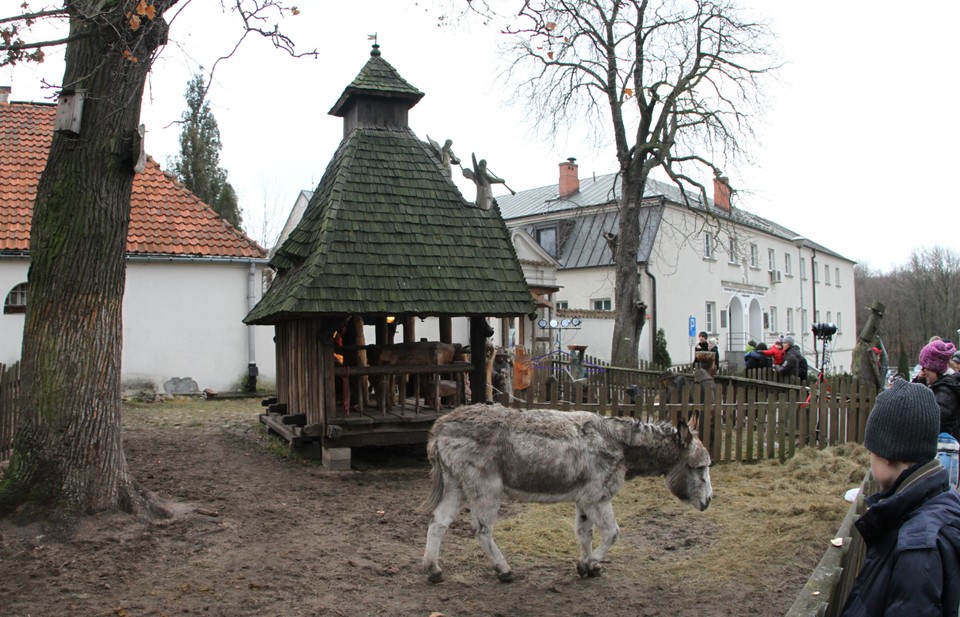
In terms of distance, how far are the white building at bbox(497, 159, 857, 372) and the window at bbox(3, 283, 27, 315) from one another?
1826 centimetres

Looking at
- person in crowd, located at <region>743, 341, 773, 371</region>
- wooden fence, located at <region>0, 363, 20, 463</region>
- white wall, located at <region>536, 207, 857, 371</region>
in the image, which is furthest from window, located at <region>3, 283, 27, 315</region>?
white wall, located at <region>536, 207, 857, 371</region>

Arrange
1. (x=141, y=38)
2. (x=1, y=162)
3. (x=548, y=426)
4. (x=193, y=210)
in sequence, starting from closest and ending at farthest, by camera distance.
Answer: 1. (x=548, y=426)
2. (x=141, y=38)
3. (x=1, y=162)
4. (x=193, y=210)

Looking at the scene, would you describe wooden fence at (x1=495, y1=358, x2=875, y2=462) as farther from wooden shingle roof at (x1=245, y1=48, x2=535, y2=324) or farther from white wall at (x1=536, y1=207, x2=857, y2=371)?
white wall at (x1=536, y1=207, x2=857, y2=371)

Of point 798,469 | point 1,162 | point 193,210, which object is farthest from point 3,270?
point 798,469

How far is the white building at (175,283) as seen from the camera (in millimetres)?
17562

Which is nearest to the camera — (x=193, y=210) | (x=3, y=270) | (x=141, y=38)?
(x=141, y=38)

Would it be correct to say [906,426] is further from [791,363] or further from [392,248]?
[791,363]

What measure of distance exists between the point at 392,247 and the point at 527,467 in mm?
5000

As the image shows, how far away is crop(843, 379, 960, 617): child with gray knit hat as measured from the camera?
7.45 feet

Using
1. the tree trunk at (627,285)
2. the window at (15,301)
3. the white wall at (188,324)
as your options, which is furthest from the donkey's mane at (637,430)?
the tree trunk at (627,285)

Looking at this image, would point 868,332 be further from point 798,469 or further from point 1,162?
point 1,162

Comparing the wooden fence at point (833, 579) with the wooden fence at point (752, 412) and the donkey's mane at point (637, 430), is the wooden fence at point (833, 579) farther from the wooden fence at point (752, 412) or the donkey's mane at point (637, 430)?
the wooden fence at point (752, 412)

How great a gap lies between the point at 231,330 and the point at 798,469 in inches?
543

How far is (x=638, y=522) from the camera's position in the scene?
7445 mm
